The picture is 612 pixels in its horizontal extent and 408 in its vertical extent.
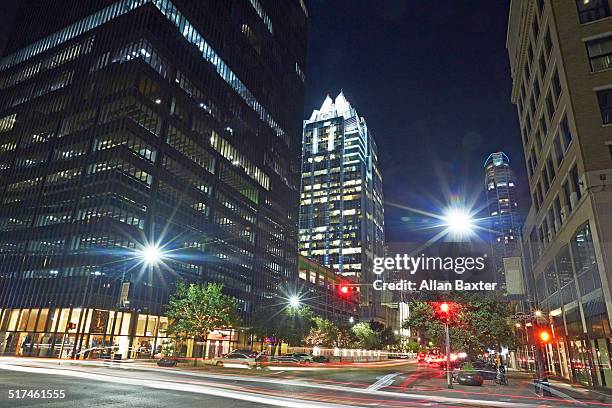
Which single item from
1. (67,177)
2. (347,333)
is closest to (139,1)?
(67,177)

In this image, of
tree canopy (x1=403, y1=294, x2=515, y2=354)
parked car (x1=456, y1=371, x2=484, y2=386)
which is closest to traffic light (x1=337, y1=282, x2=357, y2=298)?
parked car (x1=456, y1=371, x2=484, y2=386)

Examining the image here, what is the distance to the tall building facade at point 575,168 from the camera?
26.8 m

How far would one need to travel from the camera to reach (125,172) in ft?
190

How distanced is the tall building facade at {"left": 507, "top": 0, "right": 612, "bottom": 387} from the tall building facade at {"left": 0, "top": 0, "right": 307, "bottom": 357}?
4002 cm

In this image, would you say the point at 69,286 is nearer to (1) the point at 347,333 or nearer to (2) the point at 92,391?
(2) the point at 92,391

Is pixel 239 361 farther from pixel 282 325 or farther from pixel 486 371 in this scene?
pixel 282 325

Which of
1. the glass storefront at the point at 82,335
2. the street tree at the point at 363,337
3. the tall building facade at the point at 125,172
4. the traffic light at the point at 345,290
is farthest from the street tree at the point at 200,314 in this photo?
the street tree at the point at 363,337

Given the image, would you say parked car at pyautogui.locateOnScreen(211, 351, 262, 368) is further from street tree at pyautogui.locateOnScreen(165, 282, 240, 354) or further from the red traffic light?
the red traffic light

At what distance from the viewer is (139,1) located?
6938 cm

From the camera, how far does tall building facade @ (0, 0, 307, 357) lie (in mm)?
54188

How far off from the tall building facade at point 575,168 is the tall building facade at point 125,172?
40016mm

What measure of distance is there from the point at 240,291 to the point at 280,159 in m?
40.1

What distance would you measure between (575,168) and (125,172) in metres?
53.6

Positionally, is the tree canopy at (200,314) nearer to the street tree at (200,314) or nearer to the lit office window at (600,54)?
the street tree at (200,314)
